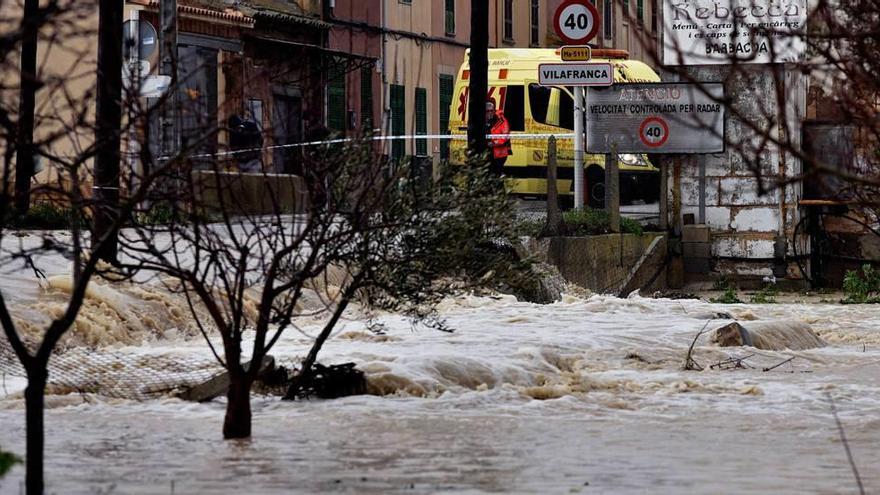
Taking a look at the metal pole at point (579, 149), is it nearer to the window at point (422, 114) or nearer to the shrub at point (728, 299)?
the shrub at point (728, 299)

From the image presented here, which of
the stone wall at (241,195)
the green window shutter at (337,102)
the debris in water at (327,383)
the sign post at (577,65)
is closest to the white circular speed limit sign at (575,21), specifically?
the sign post at (577,65)

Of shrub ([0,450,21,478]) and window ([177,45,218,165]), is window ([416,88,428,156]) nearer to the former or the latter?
window ([177,45,218,165])

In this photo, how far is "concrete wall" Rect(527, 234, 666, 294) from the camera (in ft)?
86.4

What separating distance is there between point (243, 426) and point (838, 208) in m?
19.3

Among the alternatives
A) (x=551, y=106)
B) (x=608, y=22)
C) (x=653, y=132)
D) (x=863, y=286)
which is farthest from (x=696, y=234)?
(x=608, y=22)

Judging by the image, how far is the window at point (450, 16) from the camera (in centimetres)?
4750

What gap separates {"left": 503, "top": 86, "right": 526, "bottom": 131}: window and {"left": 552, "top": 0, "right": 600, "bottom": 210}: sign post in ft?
15.5

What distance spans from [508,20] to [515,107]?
52.0 feet

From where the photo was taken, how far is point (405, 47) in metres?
44.9

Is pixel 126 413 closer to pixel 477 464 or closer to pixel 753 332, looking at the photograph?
pixel 477 464

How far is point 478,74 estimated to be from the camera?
24641 millimetres

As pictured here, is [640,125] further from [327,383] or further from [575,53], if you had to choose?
[327,383]

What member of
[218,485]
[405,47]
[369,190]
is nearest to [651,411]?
[369,190]

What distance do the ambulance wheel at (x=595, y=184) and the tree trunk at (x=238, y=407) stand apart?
58.5 ft
